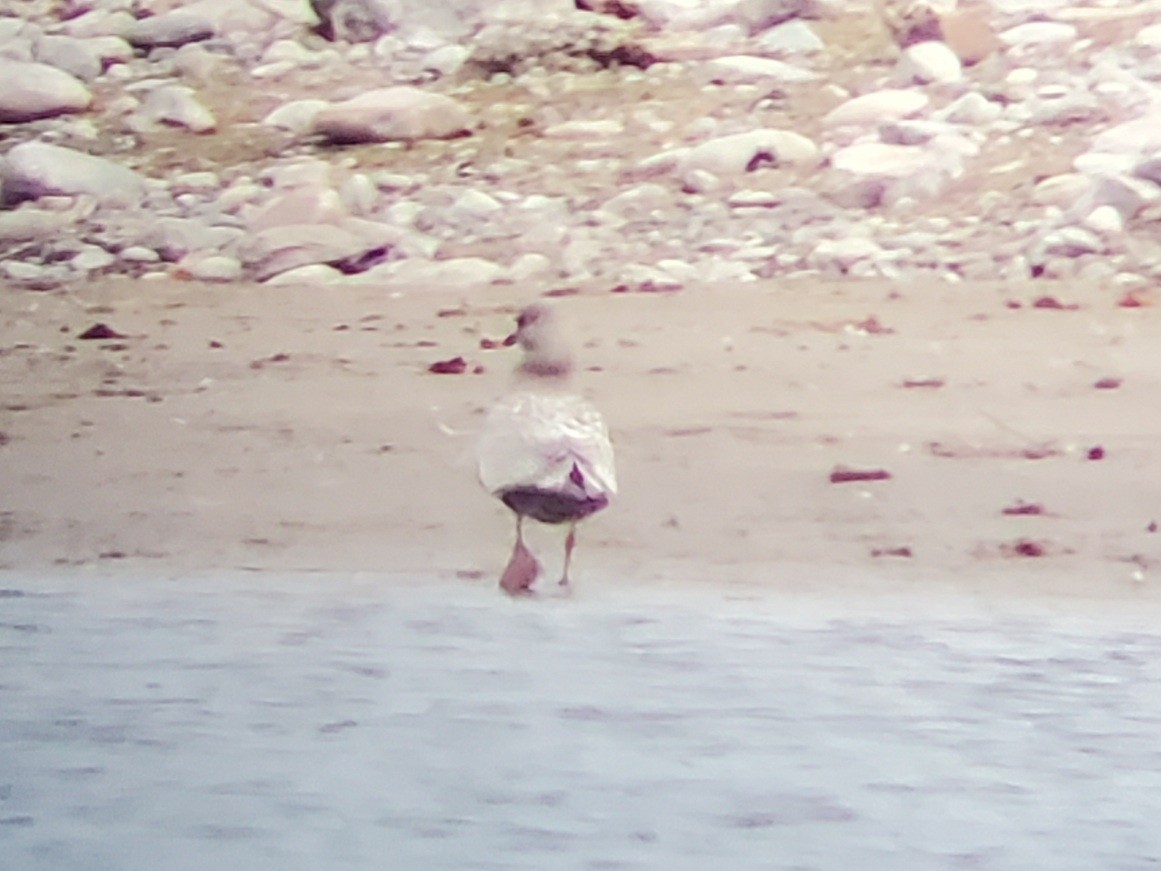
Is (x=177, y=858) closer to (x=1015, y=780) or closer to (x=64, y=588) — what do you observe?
(x=64, y=588)

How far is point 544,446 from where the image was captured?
2004mm

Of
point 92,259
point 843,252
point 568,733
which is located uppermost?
point 843,252

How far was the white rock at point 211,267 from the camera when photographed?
82.1 inches

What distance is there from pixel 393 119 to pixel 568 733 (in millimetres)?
736

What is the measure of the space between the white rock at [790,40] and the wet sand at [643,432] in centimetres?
28

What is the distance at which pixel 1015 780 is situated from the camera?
1.91m

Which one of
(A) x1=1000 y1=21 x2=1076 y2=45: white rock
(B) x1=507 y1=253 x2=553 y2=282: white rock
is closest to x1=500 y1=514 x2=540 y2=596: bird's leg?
(B) x1=507 y1=253 x2=553 y2=282: white rock

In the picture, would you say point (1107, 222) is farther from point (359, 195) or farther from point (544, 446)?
point (359, 195)

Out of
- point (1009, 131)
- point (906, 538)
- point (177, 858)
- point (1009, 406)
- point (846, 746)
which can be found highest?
point (1009, 131)

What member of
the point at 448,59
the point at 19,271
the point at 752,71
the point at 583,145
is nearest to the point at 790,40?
the point at 752,71

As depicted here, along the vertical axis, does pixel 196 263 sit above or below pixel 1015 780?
above

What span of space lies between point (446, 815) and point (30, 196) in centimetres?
87

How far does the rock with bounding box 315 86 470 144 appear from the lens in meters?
2.12

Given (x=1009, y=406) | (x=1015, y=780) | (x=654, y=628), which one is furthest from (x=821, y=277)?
(x=1015, y=780)
